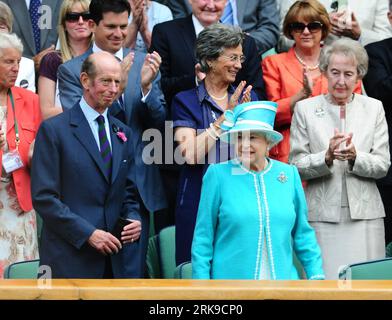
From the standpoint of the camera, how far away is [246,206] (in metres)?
6.34

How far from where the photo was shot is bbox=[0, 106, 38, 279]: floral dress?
741 cm

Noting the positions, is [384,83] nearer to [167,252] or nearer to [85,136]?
[167,252]

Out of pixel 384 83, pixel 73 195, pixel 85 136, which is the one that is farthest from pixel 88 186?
pixel 384 83

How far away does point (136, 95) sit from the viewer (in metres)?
7.76

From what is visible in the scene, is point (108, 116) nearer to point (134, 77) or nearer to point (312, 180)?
point (134, 77)

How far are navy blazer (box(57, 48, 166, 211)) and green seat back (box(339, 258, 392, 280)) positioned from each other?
1715mm

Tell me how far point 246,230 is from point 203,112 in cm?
135

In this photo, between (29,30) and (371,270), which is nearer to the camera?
(371,270)

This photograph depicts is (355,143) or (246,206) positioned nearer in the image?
(246,206)

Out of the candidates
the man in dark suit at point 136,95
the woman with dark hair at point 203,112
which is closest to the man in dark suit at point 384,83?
the woman with dark hair at point 203,112

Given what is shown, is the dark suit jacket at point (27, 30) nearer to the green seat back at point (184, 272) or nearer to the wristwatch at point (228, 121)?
the wristwatch at point (228, 121)

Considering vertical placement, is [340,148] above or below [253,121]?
below

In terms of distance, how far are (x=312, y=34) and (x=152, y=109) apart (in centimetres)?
140
